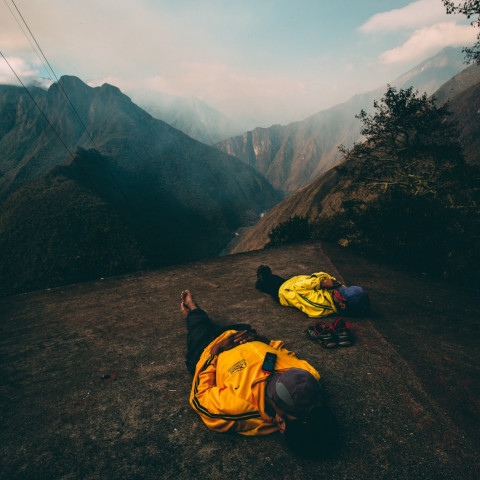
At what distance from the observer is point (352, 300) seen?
4.55 m

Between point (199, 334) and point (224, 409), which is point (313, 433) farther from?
point (199, 334)

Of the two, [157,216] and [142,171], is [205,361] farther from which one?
[142,171]

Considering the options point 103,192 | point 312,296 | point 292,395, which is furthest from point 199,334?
point 103,192

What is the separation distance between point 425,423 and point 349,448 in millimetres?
918

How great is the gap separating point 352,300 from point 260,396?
8.84 feet

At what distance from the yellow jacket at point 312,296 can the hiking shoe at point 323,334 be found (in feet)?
1.28

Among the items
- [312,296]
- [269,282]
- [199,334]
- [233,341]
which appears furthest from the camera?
[269,282]

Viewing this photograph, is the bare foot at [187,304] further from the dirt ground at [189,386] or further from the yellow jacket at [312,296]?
A: the yellow jacket at [312,296]

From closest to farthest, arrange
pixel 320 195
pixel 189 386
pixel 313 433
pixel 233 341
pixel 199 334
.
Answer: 1. pixel 313 433
2. pixel 233 341
3. pixel 189 386
4. pixel 199 334
5. pixel 320 195

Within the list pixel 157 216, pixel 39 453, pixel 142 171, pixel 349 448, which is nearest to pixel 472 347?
pixel 349 448

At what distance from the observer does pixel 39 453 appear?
8.72 feet

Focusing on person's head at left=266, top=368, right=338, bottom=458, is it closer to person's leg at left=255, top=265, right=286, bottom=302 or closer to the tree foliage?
person's leg at left=255, top=265, right=286, bottom=302

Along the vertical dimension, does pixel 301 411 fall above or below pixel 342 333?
above

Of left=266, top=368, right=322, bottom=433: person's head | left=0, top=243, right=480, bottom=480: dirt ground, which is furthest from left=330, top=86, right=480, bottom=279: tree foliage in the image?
left=266, top=368, right=322, bottom=433: person's head
